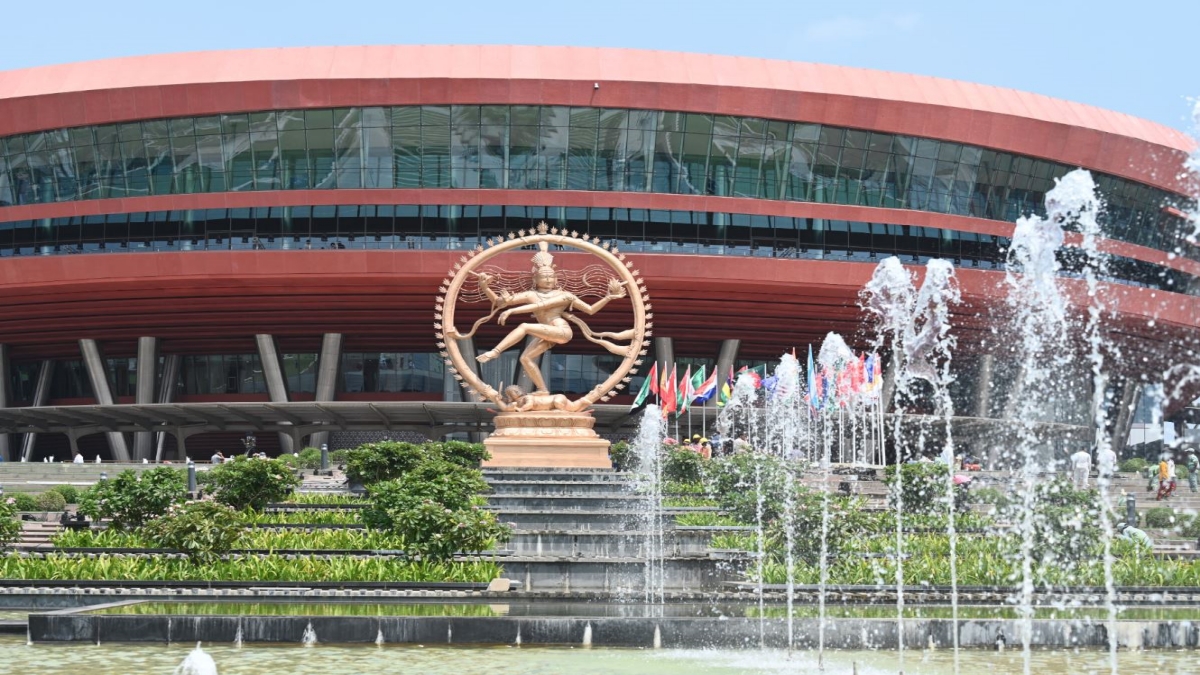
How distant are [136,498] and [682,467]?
15.3 m

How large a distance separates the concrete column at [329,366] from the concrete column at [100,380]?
7.79 meters

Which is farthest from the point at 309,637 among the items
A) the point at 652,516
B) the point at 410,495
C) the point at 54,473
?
the point at 54,473

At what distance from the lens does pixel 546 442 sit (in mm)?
32938

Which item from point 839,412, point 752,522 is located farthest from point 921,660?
point 839,412

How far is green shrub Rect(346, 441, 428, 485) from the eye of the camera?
90.9ft

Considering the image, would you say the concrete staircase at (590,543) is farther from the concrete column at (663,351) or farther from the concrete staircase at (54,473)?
the concrete column at (663,351)

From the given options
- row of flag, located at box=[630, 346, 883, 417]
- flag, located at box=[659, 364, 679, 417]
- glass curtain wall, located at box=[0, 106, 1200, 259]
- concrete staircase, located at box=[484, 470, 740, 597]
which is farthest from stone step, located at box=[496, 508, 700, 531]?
glass curtain wall, located at box=[0, 106, 1200, 259]

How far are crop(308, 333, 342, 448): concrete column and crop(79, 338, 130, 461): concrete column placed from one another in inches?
307

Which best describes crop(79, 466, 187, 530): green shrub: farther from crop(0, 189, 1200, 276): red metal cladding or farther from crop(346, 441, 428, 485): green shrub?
crop(0, 189, 1200, 276): red metal cladding

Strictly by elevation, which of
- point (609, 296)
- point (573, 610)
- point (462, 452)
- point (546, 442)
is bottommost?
Answer: point (573, 610)

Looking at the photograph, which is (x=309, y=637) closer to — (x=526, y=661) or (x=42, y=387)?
(x=526, y=661)

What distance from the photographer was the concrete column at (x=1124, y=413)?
61.9 m

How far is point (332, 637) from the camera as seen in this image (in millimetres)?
12211

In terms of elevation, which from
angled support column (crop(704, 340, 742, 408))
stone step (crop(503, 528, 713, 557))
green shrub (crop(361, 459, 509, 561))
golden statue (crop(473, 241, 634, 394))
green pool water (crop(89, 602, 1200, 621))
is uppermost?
angled support column (crop(704, 340, 742, 408))
